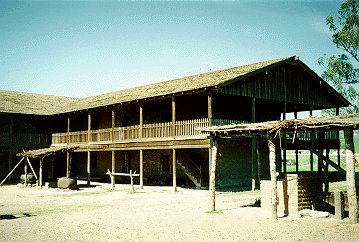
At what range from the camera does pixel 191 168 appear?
25.3 m

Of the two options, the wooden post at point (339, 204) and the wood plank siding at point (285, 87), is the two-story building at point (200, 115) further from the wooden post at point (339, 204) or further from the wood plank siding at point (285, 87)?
the wooden post at point (339, 204)

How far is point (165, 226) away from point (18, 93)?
108ft

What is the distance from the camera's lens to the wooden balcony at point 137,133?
2211 cm

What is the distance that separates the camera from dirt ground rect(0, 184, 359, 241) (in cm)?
1026

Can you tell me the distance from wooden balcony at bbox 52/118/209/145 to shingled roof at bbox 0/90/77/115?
3.09 m

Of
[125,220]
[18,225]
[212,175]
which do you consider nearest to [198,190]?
[212,175]

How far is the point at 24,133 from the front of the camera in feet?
110

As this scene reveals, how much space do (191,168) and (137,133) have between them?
4.52 meters

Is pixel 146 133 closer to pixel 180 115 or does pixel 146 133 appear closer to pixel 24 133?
pixel 180 115

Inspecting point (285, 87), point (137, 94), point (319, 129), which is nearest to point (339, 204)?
point (319, 129)

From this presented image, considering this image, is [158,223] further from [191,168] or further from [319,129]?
[191,168]

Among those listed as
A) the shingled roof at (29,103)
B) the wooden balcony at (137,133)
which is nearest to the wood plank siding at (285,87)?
the wooden balcony at (137,133)

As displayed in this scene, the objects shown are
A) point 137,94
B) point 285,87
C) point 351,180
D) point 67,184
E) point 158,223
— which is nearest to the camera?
point 351,180

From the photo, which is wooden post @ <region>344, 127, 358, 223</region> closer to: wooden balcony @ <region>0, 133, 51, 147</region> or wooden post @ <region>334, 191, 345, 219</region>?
wooden post @ <region>334, 191, 345, 219</region>
